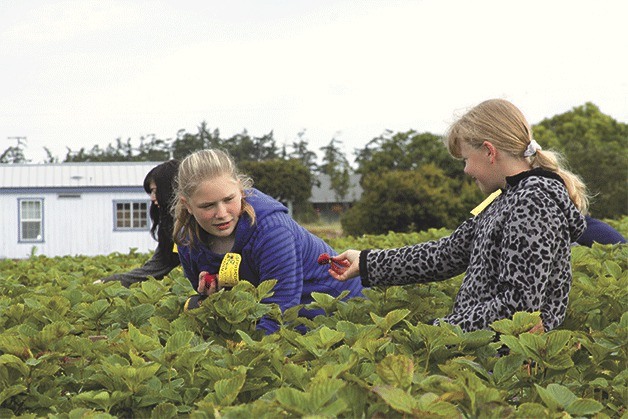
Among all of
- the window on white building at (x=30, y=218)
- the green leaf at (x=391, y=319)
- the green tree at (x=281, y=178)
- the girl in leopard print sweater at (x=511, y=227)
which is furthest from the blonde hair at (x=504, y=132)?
the green tree at (x=281, y=178)

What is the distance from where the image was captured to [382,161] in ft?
119

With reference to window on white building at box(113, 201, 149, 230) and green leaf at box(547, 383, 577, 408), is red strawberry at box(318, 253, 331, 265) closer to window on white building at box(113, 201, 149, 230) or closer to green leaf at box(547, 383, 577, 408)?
green leaf at box(547, 383, 577, 408)

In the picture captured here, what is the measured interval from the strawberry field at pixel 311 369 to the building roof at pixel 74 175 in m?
23.9

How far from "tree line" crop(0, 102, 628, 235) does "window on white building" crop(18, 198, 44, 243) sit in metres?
9.47

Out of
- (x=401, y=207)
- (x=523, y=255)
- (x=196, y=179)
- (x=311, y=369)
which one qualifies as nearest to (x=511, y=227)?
(x=523, y=255)

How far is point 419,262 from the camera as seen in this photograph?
3441mm

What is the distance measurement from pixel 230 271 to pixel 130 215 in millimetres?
23654

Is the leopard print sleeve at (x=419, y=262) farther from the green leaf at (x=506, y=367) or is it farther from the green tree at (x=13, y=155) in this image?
the green tree at (x=13, y=155)

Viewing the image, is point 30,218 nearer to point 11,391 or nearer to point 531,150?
point 531,150

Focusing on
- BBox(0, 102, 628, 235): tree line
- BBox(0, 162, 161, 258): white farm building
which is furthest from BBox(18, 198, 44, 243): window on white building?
BBox(0, 102, 628, 235): tree line

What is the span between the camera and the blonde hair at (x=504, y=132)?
3049 mm

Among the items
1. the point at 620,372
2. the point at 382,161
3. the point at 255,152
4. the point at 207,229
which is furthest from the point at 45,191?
the point at 255,152

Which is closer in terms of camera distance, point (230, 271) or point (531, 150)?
point (531, 150)

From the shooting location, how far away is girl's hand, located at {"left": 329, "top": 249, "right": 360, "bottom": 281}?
354 centimetres
